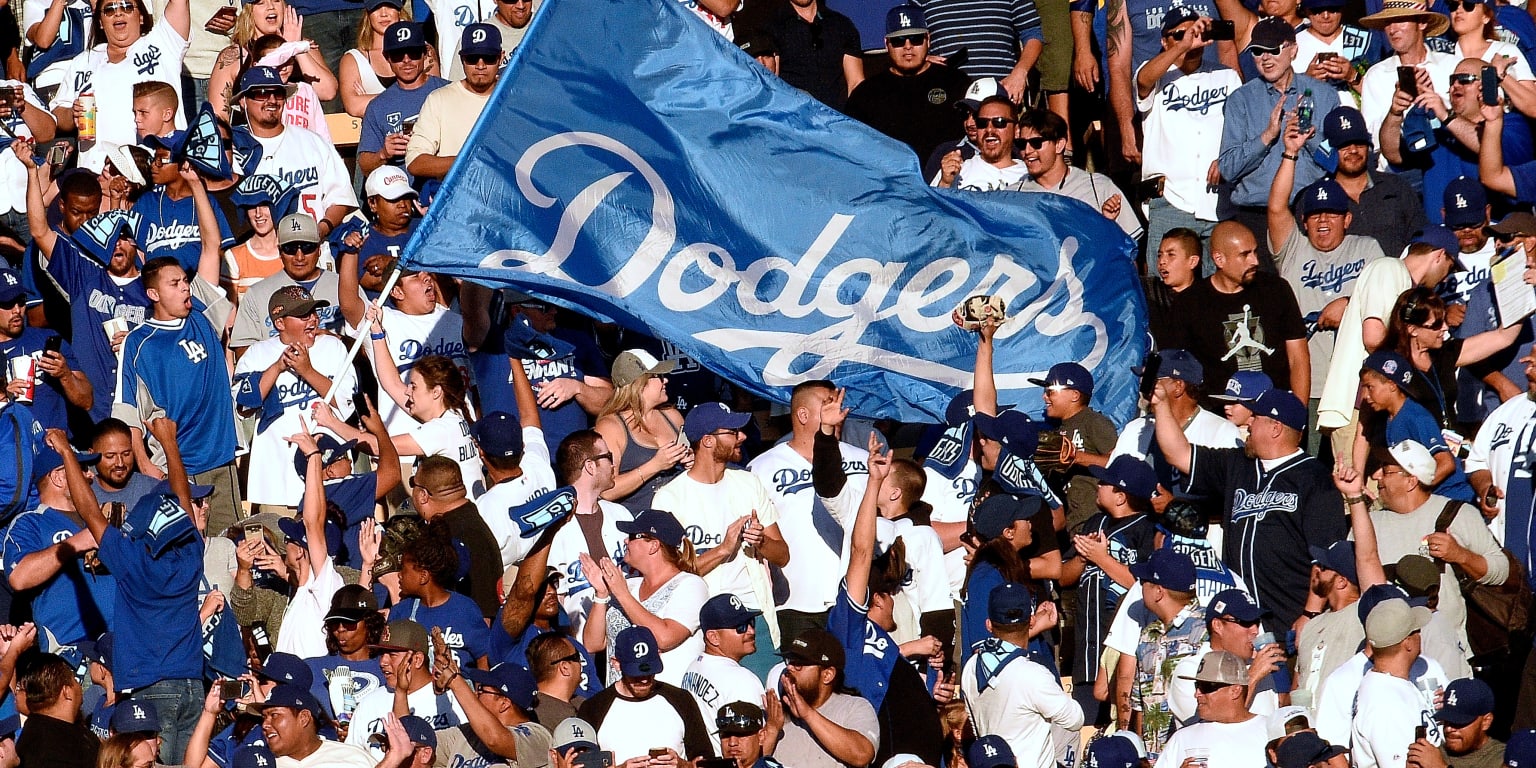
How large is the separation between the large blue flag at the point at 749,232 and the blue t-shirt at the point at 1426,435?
162 centimetres

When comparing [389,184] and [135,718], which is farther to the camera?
[389,184]

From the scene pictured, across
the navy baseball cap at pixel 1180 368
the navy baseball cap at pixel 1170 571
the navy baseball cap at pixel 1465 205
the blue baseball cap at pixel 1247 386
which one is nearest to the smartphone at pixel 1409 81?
the navy baseball cap at pixel 1465 205

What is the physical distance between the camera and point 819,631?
12.4 m

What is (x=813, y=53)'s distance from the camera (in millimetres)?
17219

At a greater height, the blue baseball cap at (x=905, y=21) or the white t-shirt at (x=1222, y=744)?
the blue baseball cap at (x=905, y=21)

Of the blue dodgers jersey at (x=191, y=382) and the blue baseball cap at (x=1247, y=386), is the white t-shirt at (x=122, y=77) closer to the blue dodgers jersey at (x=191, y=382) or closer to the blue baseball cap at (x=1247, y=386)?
the blue dodgers jersey at (x=191, y=382)

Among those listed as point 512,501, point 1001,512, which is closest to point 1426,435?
point 1001,512

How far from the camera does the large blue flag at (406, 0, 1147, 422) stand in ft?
46.6

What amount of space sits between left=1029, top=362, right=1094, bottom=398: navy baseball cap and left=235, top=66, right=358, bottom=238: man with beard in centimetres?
415

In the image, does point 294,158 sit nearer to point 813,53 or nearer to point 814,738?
point 813,53

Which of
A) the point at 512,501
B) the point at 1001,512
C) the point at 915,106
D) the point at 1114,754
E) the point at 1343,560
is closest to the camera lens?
the point at 1114,754

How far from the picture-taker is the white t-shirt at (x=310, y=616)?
45.2ft

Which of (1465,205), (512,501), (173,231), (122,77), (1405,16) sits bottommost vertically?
(173,231)

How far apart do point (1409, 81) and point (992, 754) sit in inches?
217
